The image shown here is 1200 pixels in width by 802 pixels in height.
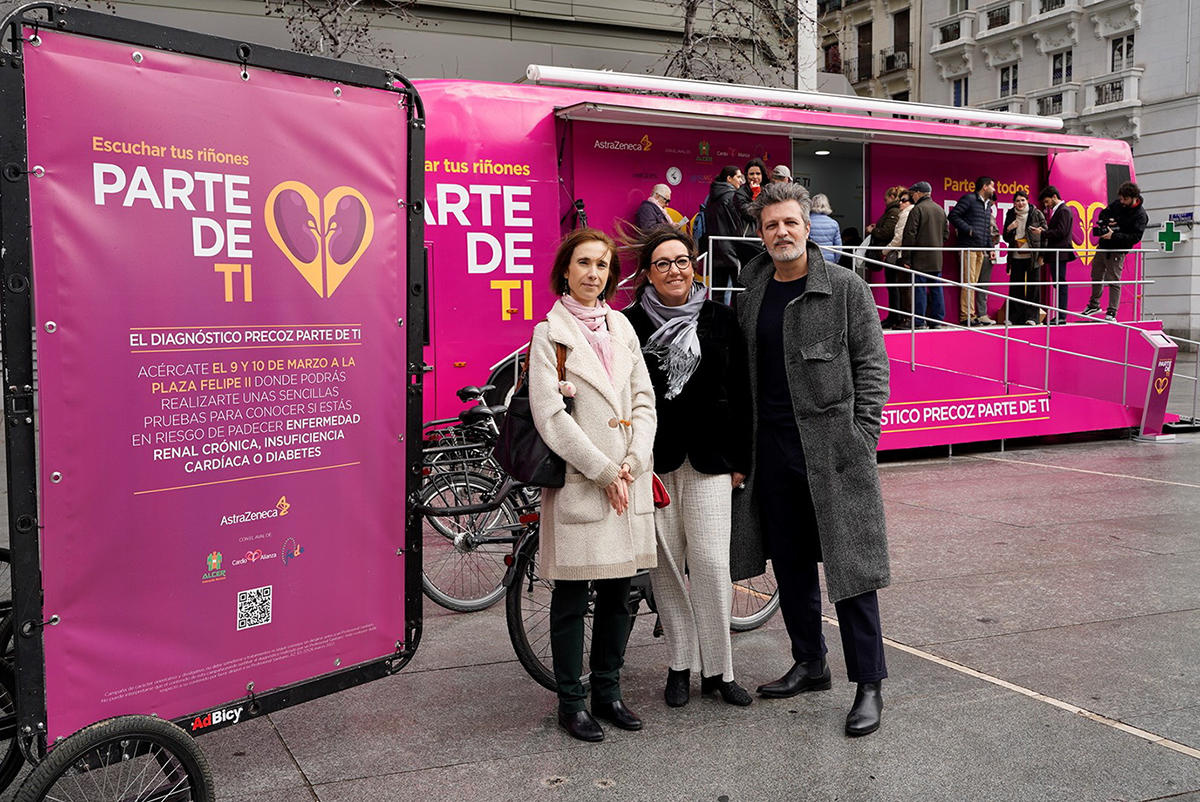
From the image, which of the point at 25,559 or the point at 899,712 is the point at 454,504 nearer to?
the point at 899,712

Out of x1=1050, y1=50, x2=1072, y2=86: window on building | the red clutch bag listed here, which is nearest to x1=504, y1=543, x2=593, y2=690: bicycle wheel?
the red clutch bag

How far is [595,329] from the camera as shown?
4.23 meters

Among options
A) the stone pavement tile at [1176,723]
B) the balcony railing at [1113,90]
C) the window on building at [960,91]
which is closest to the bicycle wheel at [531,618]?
the stone pavement tile at [1176,723]

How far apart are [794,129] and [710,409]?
824cm

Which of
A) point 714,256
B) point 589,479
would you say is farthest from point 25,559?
point 714,256

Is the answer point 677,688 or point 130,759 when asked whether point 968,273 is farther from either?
point 130,759

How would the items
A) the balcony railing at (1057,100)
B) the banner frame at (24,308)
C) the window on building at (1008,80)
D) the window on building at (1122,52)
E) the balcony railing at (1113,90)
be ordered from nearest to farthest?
the banner frame at (24,308)
the balcony railing at (1113,90)
the window on building at (1122,52)
the balcony railing at (1057,100)
the window on building at (1008,80)

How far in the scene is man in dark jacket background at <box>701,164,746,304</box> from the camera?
1104 cm

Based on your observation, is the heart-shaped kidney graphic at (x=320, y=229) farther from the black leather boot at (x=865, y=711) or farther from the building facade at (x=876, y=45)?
the building facade at (x=876, y=45)

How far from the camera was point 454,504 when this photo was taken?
5.77m

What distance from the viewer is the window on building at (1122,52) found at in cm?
3073

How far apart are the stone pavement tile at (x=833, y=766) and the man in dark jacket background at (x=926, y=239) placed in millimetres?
8955

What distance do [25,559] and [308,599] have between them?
37.5 inches

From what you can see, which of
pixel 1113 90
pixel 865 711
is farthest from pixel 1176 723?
pixel 1113 90
